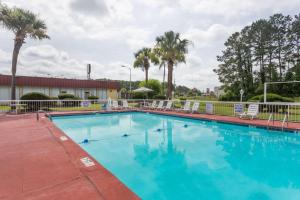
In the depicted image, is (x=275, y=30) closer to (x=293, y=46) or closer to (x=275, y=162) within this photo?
(x=293, y=46)

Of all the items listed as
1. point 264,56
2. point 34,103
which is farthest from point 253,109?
point 264,56

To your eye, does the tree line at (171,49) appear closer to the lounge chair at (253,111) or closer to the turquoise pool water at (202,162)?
the lounge chair at (253,111)

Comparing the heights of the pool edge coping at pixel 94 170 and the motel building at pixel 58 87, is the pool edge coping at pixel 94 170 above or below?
A: below

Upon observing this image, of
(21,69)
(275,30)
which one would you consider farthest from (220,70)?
(21,69)

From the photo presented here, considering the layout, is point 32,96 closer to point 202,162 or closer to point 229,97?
point 202,162

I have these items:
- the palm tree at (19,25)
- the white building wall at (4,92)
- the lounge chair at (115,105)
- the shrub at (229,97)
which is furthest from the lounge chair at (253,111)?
the white building wall at (4,92)

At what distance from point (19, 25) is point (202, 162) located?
48.8ft

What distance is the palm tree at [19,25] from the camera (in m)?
12.9

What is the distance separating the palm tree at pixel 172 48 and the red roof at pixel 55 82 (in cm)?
1237

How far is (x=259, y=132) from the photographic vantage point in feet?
25.2

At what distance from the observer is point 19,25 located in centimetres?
1333

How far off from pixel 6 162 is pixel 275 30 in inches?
1176

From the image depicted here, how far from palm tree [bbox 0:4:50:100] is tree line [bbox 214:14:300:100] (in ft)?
73.8

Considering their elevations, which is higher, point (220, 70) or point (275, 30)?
point (275, 30)
